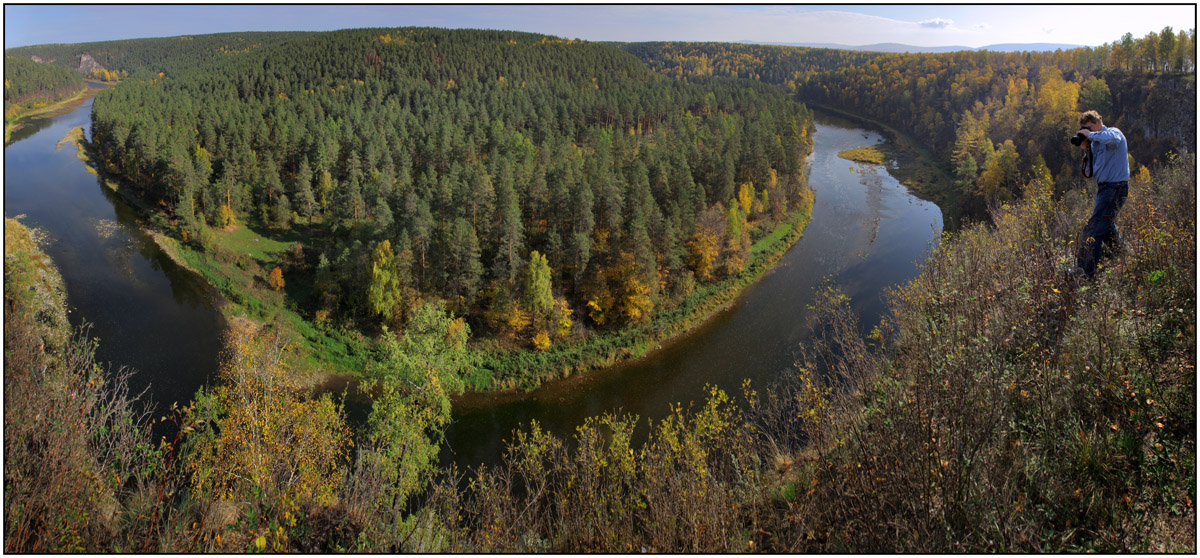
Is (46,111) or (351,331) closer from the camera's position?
(351,331)

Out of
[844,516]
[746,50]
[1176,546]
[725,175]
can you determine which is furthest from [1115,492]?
[746,50]

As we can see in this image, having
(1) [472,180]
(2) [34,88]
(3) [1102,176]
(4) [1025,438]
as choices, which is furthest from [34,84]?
(4) [1025,438]

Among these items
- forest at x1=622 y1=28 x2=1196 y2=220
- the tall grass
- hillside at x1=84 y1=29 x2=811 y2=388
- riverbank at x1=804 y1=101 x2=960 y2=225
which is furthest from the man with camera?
riverbank at x1=804 y1=101 x2=960 y2=225

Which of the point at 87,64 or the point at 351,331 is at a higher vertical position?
the point at 87,64

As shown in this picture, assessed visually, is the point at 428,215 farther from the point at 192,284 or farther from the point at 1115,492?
the point at 1115,492

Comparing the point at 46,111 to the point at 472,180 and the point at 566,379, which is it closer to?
the point at 472,180

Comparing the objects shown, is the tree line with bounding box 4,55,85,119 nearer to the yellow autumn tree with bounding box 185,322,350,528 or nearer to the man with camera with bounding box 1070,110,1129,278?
the yellow autumn tree with bounding box 185,322,350,528
